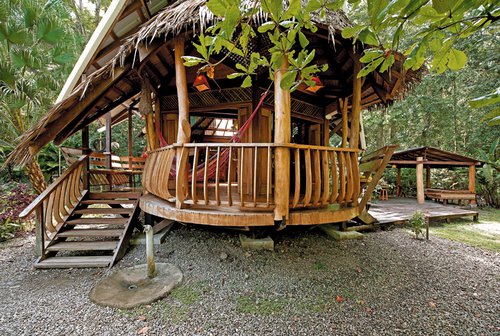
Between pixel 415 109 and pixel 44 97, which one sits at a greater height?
pixel 415 109

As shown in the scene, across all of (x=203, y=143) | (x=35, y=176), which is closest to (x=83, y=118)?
(x=203, y=143)

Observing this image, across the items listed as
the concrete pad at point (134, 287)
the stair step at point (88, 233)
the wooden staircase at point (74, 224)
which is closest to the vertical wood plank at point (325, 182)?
the concrete pad at point (134, 287)

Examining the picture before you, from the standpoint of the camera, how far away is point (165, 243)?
3.39 meters

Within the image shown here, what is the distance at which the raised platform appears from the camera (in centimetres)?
241

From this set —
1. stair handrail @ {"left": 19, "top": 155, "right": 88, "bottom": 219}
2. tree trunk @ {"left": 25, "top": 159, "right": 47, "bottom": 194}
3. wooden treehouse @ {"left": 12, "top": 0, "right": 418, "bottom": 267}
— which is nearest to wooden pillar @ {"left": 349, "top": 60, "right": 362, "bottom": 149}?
wooden treehouse @ {"left": 12, "top": 0, "right": 418, "bottom": 267}

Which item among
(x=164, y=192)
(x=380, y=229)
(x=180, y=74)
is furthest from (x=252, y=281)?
(x=380, y=229)

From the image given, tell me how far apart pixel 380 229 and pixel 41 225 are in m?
5.77

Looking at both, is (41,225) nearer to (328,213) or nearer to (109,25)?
(109,25)

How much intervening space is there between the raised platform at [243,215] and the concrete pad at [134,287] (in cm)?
66

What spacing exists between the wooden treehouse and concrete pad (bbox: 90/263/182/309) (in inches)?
24.6

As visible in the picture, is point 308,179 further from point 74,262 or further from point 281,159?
point 74,262

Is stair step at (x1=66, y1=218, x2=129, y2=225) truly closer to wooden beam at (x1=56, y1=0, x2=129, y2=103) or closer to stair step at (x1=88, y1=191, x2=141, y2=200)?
stair step at (x1=88, y1=191, x2=141, y2=200)

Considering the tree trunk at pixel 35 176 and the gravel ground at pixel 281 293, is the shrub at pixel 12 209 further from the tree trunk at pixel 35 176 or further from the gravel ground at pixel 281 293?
the gravel ground at pixel 281 293

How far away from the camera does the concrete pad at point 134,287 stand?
216cm
